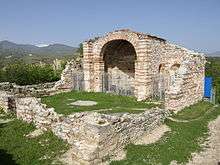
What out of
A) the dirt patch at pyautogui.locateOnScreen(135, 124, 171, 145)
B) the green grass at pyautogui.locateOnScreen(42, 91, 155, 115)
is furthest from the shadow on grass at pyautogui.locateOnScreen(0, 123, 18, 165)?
the green grass at pyautogui.locateOnScreen(42, 91, 155, 115)

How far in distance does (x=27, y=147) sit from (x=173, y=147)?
531 cm

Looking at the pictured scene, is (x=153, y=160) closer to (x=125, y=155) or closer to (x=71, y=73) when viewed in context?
(x=125, y=155)

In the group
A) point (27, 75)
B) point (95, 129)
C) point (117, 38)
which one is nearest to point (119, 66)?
point (117, 38)

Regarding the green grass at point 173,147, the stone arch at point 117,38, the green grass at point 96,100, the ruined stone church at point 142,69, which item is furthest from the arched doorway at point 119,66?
the green grass at point 173,147

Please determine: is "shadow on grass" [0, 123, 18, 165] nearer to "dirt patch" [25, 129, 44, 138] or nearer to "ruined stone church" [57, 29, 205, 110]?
"dirt patch" [25, 129, 44, 138]

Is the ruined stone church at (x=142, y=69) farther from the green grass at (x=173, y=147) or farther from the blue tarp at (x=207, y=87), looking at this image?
the green grass at (x=173, y=147)

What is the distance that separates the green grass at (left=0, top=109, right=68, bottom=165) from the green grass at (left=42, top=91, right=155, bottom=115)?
123 inches

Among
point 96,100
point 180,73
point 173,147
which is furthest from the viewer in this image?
point 96,100

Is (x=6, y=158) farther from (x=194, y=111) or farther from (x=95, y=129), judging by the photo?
(x=194, y=111)

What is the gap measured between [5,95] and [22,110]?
317 cm

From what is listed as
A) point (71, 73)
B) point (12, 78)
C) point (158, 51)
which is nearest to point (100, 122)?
point (158, 51)

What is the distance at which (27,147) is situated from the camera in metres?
12.1

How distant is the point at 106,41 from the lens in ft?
76.8

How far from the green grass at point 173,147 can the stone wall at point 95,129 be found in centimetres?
53
